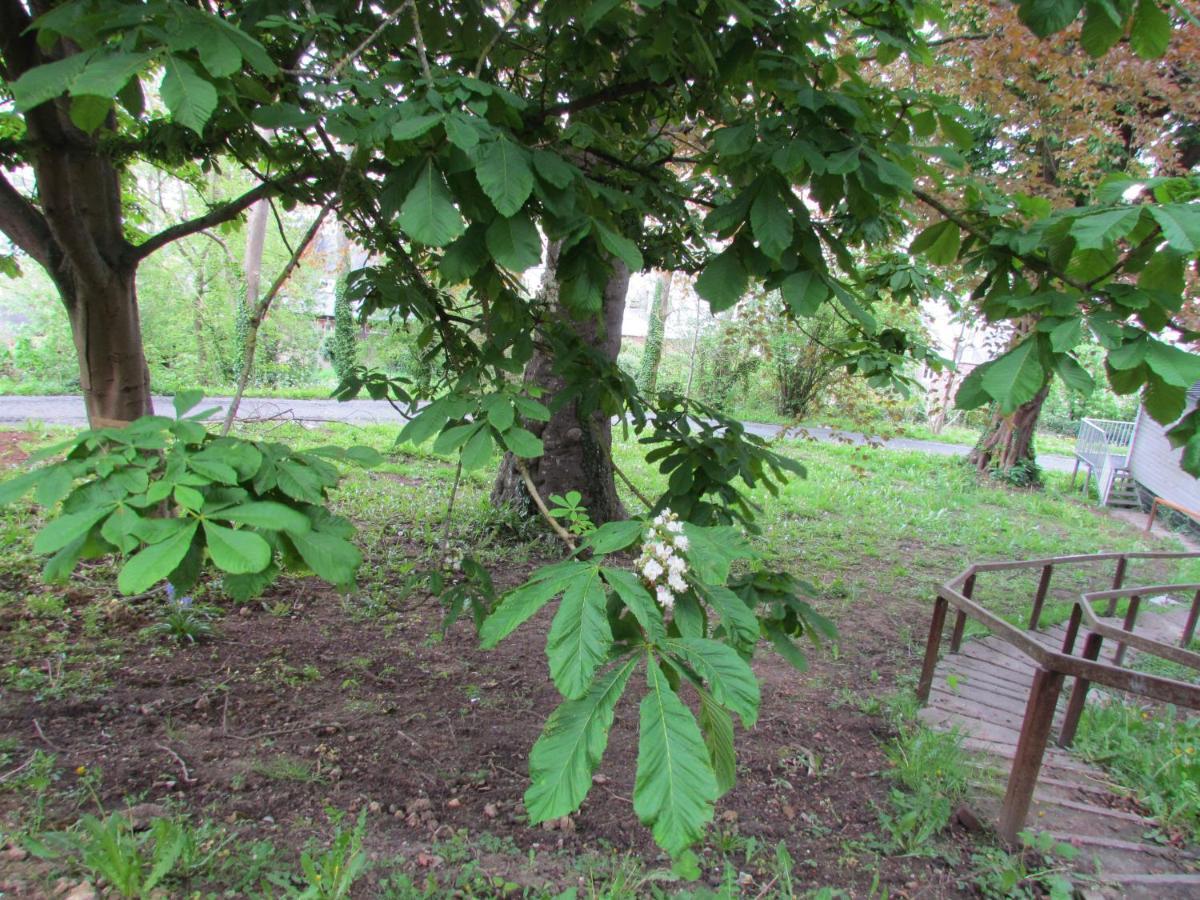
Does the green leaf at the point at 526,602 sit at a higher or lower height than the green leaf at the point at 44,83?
lower

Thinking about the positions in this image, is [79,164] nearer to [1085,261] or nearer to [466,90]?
[466,90]

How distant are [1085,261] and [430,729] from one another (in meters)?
3.00

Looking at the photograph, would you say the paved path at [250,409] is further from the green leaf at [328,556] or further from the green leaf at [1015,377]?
the green leaf at [328,556]

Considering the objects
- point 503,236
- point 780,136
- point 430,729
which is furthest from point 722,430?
point 430,729

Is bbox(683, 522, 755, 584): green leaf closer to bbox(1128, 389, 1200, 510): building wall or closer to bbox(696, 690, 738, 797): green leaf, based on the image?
bbox(696, 690, 738, 797): green leaf

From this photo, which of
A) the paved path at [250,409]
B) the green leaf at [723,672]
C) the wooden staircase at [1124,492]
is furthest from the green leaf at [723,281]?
the wooden staircase at [1124,492]

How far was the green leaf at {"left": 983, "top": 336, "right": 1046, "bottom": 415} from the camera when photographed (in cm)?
138

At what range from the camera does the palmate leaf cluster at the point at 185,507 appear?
1.08 m

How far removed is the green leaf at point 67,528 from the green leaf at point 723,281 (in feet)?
4.47

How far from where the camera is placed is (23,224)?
3355 mm

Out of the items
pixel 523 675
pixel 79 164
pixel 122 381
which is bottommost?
pixel 523 675

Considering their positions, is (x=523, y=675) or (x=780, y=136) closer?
(x=780, y=136)

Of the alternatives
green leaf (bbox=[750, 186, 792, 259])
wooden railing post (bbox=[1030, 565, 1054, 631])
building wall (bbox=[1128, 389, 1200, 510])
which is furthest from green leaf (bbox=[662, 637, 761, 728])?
building wall (bbox=[1128, 389, 1200, 510])

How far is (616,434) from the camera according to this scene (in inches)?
405
